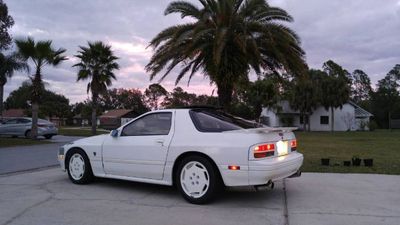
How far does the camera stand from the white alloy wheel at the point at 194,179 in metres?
6.82

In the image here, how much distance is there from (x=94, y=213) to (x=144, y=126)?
2.14m

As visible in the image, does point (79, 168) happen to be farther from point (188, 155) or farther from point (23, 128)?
point (23, 128)

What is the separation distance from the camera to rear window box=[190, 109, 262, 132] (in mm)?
7039

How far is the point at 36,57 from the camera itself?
1007 inches

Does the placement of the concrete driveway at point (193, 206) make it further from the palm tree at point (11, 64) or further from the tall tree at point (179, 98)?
the tall tree at point (179, 98)

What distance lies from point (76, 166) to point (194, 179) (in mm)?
2985

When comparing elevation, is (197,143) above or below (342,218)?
above

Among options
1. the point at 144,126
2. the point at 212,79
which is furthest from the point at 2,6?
the point at 144,126

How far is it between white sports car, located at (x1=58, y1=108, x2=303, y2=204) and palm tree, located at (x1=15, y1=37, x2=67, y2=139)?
1884cm

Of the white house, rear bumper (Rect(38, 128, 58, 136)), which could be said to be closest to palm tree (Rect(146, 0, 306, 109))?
rear bumper (Rect(38, 128, 58, 136))

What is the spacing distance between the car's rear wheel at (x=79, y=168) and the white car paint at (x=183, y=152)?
146 millimetres

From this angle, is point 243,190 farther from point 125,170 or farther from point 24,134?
point 24,134

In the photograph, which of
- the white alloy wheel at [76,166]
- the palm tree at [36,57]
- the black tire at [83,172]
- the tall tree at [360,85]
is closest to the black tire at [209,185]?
the black tire at [83,172]

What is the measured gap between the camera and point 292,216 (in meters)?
6.08
